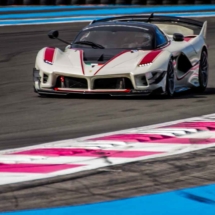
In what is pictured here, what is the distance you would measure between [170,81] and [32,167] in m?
5.05

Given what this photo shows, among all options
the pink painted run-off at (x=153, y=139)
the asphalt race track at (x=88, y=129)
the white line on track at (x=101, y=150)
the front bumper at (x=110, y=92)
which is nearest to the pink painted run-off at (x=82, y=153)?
the white line on track at (x=101, y=150)

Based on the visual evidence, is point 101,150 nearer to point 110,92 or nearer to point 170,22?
point 110,92

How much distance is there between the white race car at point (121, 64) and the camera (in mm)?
9852

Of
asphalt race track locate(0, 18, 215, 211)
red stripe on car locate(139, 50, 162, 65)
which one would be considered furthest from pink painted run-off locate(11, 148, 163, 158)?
red stripe on car locate(139, 50, 162, 65)

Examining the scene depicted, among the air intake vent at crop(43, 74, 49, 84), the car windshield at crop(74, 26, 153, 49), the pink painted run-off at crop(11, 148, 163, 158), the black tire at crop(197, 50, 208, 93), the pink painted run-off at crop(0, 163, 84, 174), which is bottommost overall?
the black tire at crop(197, 50, 208, 93)

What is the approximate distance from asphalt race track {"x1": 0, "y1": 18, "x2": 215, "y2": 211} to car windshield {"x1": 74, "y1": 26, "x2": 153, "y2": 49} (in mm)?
910

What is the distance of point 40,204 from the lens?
15.0 feet

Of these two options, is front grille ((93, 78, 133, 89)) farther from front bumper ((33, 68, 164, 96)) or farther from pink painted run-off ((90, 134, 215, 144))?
pink painted run-off ((90, 134, 215, 144))

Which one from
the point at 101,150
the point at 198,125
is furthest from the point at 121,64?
the point at 101,150

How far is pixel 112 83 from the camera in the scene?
988cm

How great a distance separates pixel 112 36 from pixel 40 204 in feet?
21.1

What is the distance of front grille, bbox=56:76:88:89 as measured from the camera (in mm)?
9906

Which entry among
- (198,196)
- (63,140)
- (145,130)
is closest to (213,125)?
(145,130)

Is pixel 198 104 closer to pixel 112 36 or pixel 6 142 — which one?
pixel 112 36
